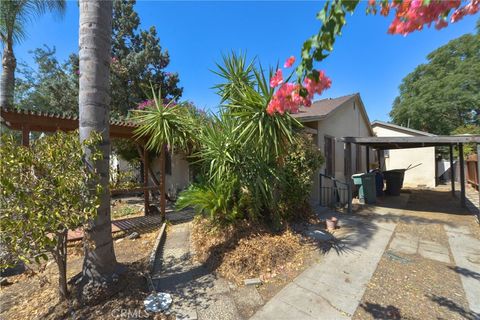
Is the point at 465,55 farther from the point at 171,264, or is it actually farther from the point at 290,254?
the point at 171,264

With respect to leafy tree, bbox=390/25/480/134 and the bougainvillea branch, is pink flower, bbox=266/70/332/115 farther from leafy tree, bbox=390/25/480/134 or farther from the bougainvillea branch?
leafy tree, bbox=390/25/480/134

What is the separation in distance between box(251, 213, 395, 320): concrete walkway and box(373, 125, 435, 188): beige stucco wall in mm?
12622

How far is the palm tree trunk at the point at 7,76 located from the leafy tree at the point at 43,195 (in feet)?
13.4

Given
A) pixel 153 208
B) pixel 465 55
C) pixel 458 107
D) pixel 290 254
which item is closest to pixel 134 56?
pixel 153 208

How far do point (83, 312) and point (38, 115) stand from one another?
12.3 feet

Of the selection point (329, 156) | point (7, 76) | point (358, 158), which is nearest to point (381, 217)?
point (329, 156)

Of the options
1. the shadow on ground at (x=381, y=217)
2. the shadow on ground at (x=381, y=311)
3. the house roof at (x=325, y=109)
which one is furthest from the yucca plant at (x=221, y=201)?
the house roof at (x=325, y=109)

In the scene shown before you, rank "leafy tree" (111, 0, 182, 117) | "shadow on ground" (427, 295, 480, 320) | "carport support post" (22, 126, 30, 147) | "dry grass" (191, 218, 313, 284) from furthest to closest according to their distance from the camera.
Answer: "leafy tree" (111, 0, 182, 117) → "carport support post" (22, 126, 30, 147) → "dry grass" (191, 218, 313, 284) → "shadow on ground" (427, 295, 480, 320)

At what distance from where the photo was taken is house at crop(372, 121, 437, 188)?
14.5 metres

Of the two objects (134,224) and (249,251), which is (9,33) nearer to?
(134,224)

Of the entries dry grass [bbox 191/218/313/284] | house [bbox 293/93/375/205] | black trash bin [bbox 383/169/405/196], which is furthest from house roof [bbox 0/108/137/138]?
black trash bin [bbox 383/169/405/196]

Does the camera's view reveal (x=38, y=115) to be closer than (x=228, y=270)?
No

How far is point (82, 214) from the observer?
8.75 ft

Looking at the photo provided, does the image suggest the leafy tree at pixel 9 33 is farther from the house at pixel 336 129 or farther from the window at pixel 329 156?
the window at pixel 329 156
